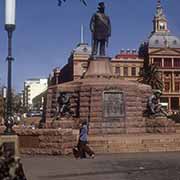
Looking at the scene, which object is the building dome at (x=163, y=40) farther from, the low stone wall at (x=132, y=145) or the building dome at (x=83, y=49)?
the low stone wall at (x=132, y=145)

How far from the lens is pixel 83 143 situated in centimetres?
1911

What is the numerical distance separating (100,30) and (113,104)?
5.40 metres

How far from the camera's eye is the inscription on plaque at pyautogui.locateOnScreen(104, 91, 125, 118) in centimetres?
2612

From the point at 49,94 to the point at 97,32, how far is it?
182 inches

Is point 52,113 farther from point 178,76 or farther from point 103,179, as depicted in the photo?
point 178,76

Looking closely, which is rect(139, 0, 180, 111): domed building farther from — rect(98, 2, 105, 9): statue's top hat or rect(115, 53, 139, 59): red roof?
rect(98, 2, 105, 9): statue's top hat

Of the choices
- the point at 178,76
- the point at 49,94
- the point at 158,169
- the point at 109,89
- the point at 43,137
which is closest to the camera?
the point at 158,169

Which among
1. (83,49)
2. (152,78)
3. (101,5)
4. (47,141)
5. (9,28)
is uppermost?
(83,49)

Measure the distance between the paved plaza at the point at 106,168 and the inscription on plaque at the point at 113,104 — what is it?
7270 millimetres

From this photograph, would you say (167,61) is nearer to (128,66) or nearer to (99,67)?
(128,66)

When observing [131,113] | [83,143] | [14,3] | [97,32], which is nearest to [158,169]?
[83,143]

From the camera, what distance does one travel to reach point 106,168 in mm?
15055

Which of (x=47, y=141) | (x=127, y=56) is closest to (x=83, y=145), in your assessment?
(x=47, y=141)

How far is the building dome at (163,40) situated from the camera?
132625 mm
